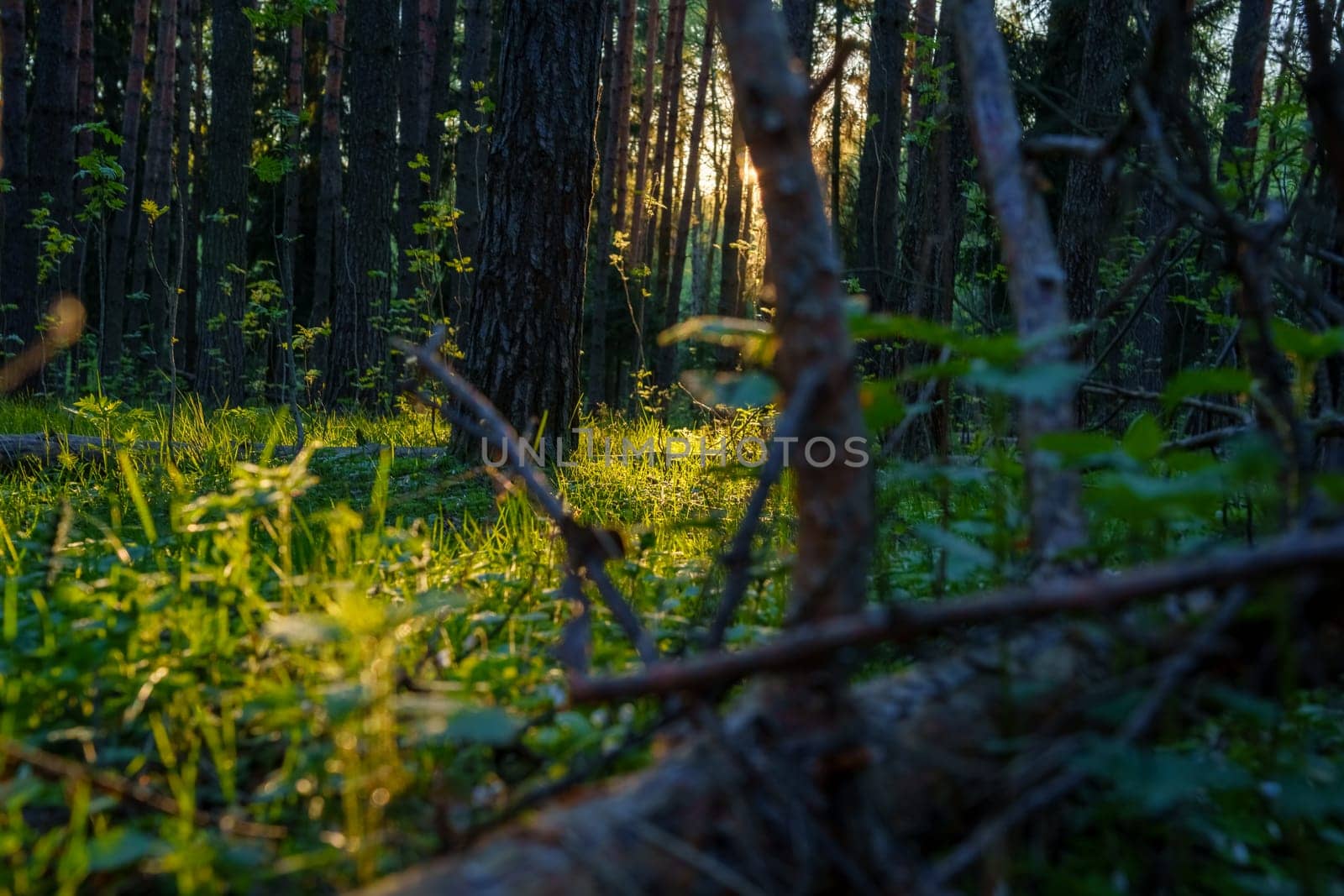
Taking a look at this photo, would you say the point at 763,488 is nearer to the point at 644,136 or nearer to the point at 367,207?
the point at 367,207

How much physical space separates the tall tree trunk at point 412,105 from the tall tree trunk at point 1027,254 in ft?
34.3

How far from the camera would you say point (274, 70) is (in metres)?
18.9

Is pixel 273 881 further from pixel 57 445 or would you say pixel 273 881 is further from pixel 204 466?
pixel 57 445

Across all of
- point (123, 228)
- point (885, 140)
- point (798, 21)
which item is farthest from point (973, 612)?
point (123, 228)

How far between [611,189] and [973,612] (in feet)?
31.3

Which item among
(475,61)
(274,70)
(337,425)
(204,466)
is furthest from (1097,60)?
(274,70)

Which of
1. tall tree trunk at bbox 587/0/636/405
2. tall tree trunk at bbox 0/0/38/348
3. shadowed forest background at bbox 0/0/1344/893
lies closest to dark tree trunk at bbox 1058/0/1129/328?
shadowed forest background at bbox 0/0/1344/893

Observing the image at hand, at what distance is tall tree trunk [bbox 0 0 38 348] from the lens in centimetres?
1039

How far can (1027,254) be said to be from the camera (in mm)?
1573

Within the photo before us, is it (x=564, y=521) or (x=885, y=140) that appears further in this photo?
(x=885, y=140)

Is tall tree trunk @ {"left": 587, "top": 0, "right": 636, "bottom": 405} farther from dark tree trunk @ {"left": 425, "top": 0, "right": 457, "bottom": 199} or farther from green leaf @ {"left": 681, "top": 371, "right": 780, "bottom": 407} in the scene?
green leaf @ {"left": 681, "top": 371, "right": 780, "bottom": 407}

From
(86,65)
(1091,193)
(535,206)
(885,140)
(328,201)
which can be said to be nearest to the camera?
(535,206)

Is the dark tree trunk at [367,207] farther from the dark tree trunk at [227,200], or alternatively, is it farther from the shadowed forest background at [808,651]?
the shadowed forest background at [808,651]

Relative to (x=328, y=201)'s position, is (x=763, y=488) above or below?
below
